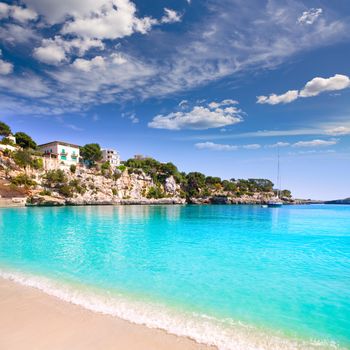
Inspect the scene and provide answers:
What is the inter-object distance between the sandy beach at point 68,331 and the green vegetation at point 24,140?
281ft

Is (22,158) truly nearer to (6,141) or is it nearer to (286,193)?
(6,141)

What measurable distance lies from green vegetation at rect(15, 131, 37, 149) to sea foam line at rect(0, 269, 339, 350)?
278 feet

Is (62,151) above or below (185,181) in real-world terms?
above

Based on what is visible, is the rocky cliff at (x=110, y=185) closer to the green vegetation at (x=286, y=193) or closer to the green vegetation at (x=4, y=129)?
the green vegetation at (x=4, y=129)

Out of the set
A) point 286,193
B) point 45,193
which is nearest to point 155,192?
point 45,193

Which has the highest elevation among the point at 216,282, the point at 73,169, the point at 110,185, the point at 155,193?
the point at 73,169

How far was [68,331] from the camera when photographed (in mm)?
6023

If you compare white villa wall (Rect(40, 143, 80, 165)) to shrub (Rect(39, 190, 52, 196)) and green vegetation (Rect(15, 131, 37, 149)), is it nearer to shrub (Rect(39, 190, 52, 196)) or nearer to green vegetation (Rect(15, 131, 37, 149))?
green vegetation (Rect(15, 131, 37, 149))

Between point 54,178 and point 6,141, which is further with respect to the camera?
point 54,178

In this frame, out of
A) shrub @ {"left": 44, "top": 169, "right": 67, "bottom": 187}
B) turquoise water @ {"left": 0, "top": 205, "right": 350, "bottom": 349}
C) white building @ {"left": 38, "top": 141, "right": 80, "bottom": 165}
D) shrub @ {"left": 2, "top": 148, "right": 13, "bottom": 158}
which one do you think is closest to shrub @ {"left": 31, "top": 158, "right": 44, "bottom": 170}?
shrub @ {"left": 44, "top": 169, "right": 67, "bottom": 187}

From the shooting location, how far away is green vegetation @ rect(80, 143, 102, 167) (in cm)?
9206

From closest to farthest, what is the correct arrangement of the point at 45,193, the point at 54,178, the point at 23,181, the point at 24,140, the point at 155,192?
1. the point at 23,181
2. the point at 45,193
3. the point at 54,178
4. the point at 24,140
5. the point at 155,192

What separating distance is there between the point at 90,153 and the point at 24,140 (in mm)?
21482

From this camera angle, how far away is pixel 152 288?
382 inches
